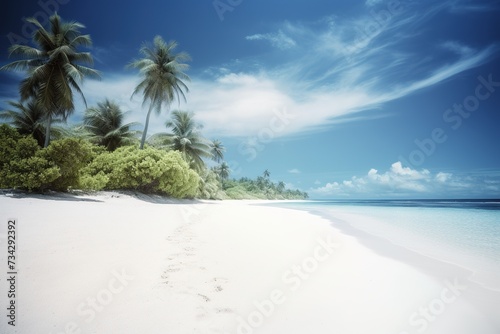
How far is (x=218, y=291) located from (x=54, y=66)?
17811mm

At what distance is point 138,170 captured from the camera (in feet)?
52.7

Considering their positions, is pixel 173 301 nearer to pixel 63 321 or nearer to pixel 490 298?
pixel 63 321

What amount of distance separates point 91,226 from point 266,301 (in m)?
4.92

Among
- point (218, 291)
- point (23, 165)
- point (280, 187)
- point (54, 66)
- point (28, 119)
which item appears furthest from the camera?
point (280, 187)

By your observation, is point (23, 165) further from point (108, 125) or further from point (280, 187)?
point (280, 187)

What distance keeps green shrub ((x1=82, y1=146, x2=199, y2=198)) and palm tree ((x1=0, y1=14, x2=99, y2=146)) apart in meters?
3.38

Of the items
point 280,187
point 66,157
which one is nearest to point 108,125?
point 66,157

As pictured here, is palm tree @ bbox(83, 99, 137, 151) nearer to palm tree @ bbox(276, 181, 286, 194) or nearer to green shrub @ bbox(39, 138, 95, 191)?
green shrub @ bbox(39, 138, 95, 191)

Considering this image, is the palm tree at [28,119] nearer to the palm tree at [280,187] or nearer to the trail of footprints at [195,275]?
the trail of footprints at [195,275]

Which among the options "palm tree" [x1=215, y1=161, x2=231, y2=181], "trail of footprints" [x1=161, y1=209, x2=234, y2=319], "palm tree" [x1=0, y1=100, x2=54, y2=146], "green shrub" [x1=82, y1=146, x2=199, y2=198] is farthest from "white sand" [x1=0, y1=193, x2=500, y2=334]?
"palm tree" [x1=215, y1=161, x2=231, y2=181]

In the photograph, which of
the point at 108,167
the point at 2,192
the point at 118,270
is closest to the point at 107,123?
the point at 108,167

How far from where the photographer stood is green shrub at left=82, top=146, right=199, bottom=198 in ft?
52.3

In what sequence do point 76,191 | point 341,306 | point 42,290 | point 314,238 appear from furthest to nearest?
point 76,191, point 314,238, point 341,306, point 42,290

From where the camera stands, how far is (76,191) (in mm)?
13273
